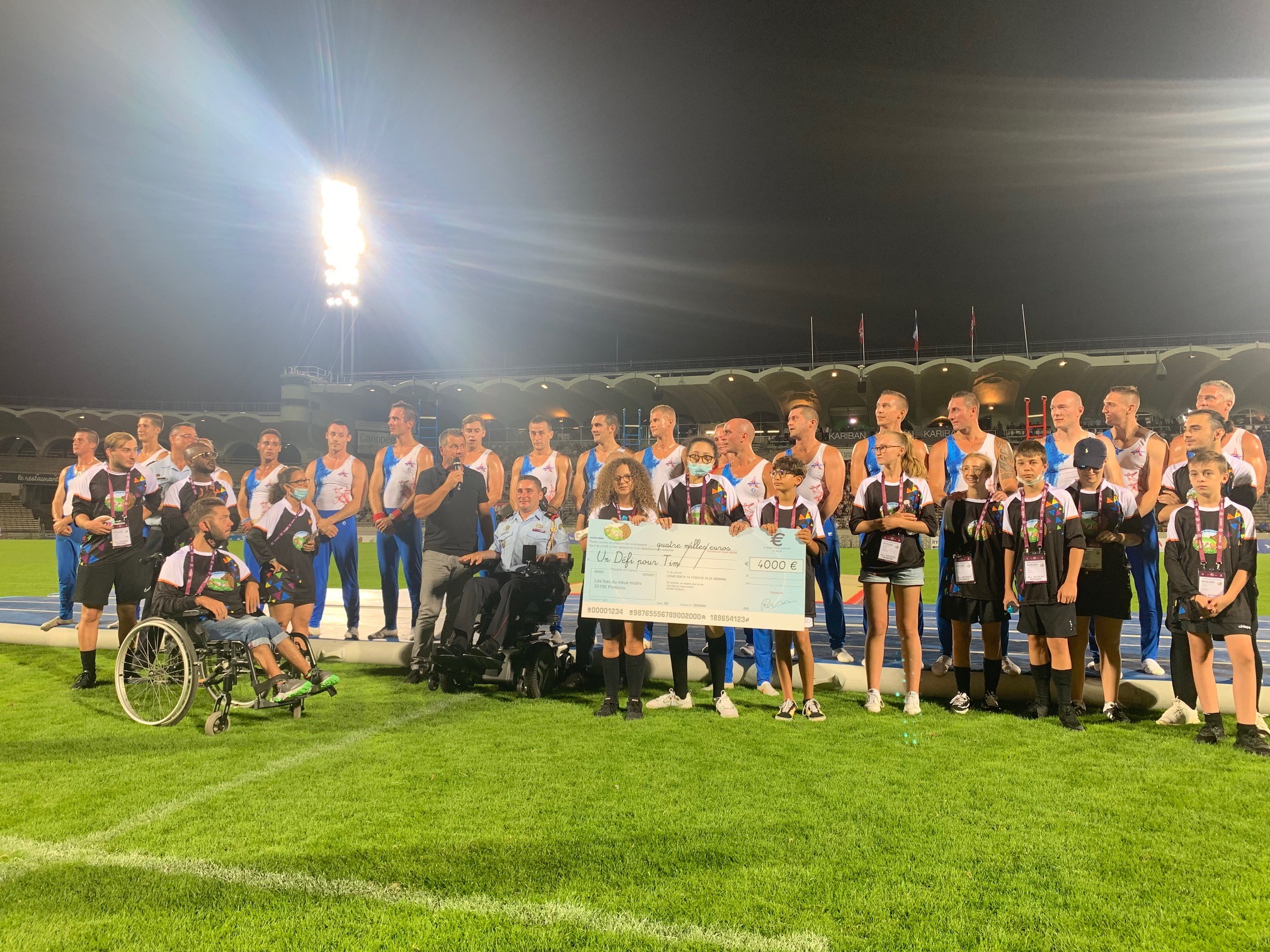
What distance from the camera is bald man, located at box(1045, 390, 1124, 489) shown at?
4664mm

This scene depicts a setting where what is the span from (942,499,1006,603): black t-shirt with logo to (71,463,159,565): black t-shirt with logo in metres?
6.30

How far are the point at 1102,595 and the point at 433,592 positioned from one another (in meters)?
4.93

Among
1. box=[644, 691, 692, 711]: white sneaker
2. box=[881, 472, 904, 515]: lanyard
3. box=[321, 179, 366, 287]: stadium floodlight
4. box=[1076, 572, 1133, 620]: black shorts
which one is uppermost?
box=[321, 179, 366, 287]: stadium floodlight

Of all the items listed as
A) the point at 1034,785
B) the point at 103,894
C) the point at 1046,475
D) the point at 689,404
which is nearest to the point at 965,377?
the point at 689,404

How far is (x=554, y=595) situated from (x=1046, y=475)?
12.8 ft

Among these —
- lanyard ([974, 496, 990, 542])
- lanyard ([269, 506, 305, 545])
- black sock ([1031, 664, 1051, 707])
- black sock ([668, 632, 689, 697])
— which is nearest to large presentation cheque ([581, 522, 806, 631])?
black sock ([668, 632, 689, 697])

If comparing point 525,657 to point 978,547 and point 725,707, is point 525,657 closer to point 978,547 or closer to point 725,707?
point 725,707

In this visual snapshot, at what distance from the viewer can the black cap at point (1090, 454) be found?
176 inches

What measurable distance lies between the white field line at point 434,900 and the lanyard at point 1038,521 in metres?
3.20

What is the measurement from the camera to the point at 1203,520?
3.95m

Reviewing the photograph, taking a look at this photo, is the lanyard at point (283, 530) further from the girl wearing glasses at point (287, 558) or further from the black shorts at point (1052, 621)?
the black shorts at point (1052, 621)

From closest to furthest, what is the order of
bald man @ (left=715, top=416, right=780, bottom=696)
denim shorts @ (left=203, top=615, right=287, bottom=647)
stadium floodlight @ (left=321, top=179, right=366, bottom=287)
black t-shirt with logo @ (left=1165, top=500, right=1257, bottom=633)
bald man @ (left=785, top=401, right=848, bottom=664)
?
black t-shirt with logo @ (left=1165, top=500, right=1257, bottom=633) < denim shorts @ (left=203, top=615, right=287, bottom=647) < bald man @ (left=715, top=416, right=780, bottom=696) < bald man @ (left=785, top=401, right=848, bottom=664) < stadium floodlight @ (left=321, top=179, right=366, bottom=287)

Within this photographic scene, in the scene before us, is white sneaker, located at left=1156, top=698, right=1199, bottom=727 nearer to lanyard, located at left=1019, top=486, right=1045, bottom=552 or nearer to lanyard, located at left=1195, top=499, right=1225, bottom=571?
lanyard, located at left=1195, top=499, right=1225, bottom=571

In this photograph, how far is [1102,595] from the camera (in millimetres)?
4398
